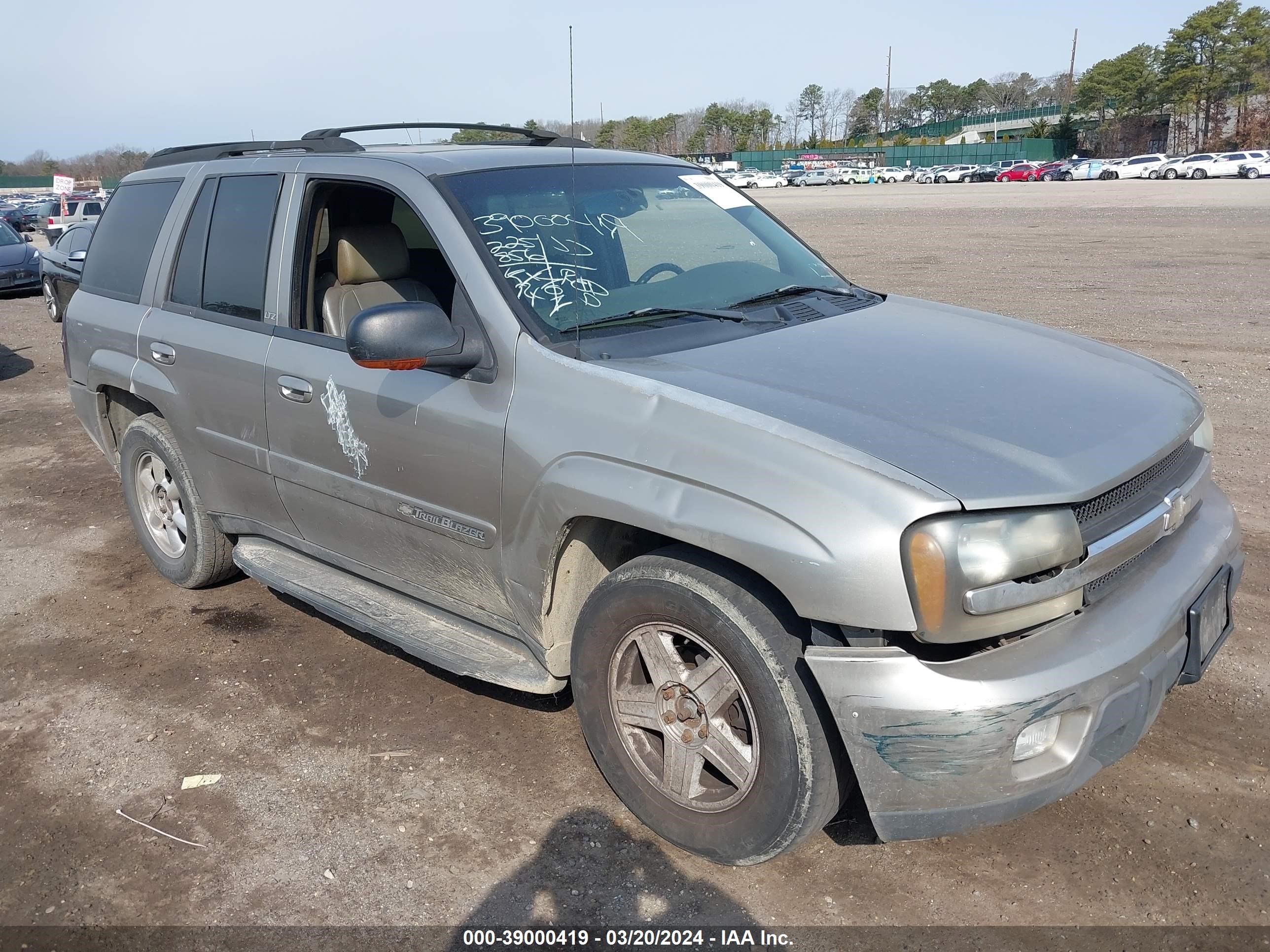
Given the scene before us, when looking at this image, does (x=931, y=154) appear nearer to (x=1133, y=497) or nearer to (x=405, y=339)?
(x=1133, y=497)

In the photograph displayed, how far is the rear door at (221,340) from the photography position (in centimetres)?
405

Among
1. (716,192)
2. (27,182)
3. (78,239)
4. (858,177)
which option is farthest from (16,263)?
(27,182)

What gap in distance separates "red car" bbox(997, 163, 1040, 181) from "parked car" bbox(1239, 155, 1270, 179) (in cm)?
1436

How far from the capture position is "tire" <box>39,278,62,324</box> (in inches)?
595

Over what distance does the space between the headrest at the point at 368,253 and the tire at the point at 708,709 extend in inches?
70.4

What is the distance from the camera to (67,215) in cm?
3272

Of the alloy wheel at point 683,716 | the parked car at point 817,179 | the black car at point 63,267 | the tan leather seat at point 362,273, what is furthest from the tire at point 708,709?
the parked car at point 817,179

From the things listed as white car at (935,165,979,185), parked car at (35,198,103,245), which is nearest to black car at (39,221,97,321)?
parked car at (35,198,103,245)

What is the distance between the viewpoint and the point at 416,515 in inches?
136

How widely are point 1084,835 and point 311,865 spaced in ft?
7.36

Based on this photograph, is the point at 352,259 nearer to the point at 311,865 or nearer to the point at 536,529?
the point at 536,529

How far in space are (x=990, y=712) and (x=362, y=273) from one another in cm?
283

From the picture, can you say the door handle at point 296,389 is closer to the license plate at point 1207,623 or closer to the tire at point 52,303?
the license plate at point 1207,623

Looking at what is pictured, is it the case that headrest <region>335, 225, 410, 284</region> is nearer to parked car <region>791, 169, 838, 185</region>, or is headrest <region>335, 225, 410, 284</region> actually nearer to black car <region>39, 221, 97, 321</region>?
black car <region>39, 221, 97, 321</region>
